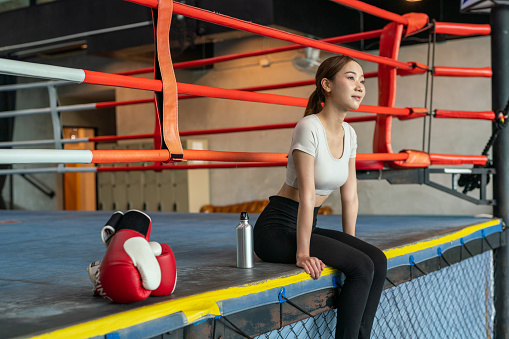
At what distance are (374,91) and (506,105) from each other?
519 cm

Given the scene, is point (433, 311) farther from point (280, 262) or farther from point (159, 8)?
point (159, 8)

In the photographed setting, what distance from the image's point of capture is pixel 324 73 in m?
1.74

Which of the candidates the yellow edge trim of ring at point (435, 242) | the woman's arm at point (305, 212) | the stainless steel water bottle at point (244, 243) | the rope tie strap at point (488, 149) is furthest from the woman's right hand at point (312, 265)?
the rope tie strap at point (488, 149)

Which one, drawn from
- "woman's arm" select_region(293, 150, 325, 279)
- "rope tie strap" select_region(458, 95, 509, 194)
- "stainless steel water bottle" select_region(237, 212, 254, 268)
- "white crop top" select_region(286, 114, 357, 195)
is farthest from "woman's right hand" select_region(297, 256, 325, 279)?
"rope tie strap" select_region(458, 95, 509, 194)

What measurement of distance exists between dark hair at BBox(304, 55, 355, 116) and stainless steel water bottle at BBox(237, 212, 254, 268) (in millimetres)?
444

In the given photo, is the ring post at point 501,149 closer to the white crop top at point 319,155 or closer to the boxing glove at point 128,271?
the white crop top at point 319,155

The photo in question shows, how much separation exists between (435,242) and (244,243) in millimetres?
1001

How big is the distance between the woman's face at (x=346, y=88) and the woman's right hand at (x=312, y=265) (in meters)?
0.49

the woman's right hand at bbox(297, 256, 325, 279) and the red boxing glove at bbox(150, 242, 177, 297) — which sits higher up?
the red boxing glove at bbox(150, 242, 177, 297)

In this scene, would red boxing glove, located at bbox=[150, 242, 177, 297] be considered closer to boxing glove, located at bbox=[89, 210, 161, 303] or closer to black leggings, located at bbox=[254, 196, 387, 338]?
boxing glove, located at bbox=[89, 210, 161, 303]

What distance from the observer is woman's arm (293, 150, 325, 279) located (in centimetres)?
152

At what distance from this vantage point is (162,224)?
302 centimetres

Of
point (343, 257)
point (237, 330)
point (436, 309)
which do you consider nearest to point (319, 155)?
point (343, 257)

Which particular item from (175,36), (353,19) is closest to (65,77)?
(175,36)
